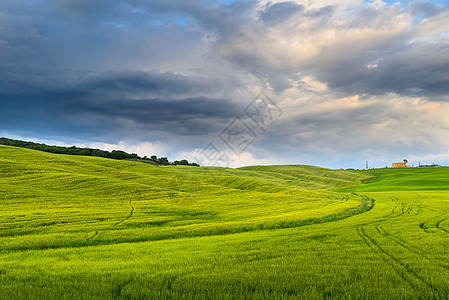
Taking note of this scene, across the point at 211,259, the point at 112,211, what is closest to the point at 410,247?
the point at 211,259

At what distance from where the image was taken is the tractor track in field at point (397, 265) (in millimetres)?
8888

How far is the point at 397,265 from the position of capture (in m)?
10.4

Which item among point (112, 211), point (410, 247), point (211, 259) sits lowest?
point (112, 211)

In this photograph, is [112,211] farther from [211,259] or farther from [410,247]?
[410,247]

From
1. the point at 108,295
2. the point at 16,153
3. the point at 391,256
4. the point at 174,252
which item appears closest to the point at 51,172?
the point at 16,153

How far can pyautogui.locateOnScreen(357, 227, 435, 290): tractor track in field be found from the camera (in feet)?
29.2

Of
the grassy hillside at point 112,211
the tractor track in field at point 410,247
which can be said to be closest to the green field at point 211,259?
the tractor track in field at point 410,247

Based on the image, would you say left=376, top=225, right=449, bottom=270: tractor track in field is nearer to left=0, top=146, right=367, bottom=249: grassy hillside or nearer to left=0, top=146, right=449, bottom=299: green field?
left=0, top=146, right=449, bottom=299: green field

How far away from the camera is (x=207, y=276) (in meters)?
9.10

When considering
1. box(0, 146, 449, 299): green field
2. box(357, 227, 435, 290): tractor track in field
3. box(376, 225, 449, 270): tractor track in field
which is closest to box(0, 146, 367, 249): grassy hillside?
box(0, 146, 449, 299): green field

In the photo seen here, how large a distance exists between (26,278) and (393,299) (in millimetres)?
11498

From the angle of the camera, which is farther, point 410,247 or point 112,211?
point 112,211

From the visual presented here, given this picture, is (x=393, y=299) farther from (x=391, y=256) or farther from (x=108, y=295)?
(x=108, y=295)

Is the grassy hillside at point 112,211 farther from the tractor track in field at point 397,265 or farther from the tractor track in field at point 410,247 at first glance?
the tractor track in field at point 397,265
